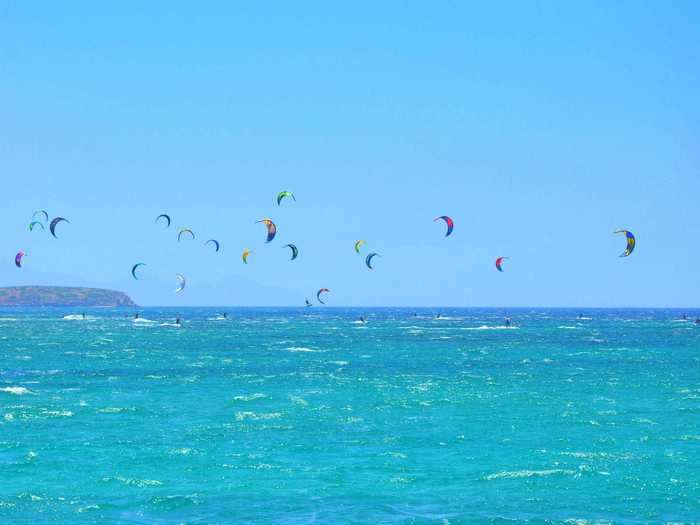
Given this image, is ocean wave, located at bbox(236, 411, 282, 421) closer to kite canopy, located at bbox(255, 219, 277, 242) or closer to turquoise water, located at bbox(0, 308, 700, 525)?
turquoise water, located at bbox(0, 308, 700, 525)

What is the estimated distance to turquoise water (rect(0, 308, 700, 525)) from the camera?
2739cm

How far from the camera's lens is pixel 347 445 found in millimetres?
36531

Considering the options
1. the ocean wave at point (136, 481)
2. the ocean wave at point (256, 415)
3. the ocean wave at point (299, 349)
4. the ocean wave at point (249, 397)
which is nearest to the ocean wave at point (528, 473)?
the ocean wave at point (136, 481)

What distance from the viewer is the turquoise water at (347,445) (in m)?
27.4

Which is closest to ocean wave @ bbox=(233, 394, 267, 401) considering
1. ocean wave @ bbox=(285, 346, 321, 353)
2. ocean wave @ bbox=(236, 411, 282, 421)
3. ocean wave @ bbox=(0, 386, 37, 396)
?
ocean wave @ bbox=(236, 411, 282, 421)

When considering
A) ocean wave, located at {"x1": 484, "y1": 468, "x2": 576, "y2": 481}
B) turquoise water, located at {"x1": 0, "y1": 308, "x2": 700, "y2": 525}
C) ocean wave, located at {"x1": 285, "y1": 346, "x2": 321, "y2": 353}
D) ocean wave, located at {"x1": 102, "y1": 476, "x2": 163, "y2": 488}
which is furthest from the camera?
ocean wave, located at {"x1": 285, "y1": 346, "x2": 321, "y2": 353}

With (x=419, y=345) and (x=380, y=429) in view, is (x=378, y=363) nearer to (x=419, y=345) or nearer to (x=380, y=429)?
(x=419, y=345)

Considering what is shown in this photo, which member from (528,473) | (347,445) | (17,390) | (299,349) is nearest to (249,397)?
(17,390)

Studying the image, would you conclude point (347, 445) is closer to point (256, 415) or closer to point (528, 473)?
point (528, 473)

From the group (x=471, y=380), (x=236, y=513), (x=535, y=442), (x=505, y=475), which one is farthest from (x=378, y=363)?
(x=236, y=513)

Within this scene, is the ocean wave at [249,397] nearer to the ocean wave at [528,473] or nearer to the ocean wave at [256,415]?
the ocean wave at [256,415]

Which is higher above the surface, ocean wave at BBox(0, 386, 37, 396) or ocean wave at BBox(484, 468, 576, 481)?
ocean wave at BBox(484, 468, 576, 481)

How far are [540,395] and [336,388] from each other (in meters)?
10.8

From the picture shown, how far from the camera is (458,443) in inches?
1460
